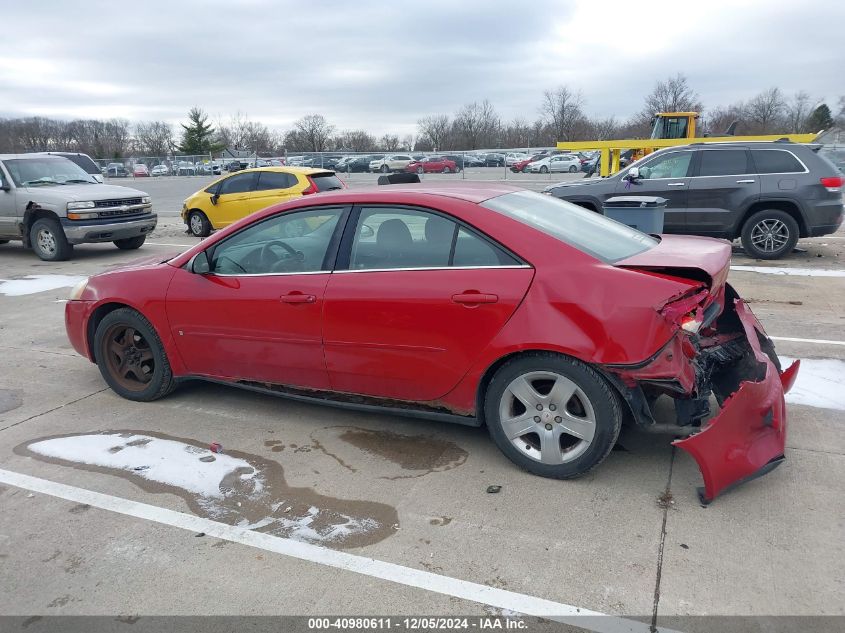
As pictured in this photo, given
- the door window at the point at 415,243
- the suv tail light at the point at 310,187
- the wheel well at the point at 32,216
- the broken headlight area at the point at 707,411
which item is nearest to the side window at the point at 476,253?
the door window at the point at 415,243

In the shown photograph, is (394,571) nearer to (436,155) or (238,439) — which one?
(238,439)

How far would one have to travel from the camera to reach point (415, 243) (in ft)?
12.6

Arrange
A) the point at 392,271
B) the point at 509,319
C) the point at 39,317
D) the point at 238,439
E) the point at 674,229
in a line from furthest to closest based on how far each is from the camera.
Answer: the point at 674,229, the point at 39,317, the point at 238,439, the point at 392,271, the point at 509,319

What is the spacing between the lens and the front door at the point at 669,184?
34.7 ft

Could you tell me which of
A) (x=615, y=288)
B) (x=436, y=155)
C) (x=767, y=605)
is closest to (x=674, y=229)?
(x=615, y=288)

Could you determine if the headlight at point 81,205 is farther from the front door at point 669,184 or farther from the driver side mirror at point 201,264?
the front door at point 669,184

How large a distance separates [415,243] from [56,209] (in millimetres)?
10086

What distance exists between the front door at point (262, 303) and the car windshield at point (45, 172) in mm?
9525

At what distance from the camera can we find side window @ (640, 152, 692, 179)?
34.8ft

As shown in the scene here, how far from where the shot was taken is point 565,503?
333 cm

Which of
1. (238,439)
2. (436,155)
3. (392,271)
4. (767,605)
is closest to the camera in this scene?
(767,605)

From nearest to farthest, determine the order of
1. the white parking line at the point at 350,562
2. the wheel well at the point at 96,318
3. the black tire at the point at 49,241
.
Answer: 1. the white parking line at the point at 350,562
2. the wheel well at the point at 96,318
3. the black tire at the point at 49,241

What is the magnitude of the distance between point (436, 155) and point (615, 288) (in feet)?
106

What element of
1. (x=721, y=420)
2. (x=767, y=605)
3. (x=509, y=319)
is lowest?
(x=767, y=605)
